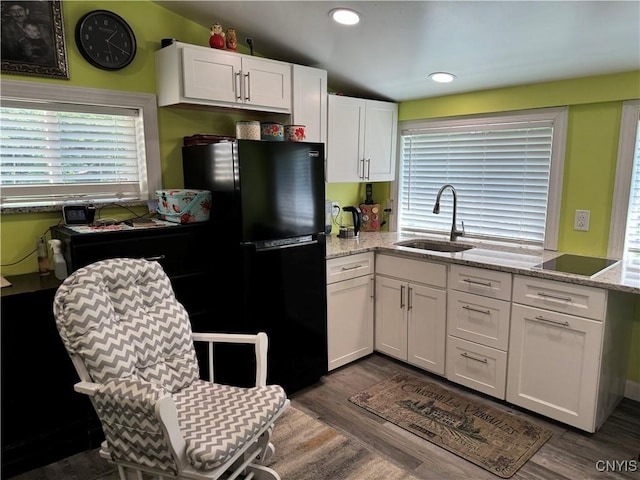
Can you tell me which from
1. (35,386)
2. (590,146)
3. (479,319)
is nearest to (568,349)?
(479,319)

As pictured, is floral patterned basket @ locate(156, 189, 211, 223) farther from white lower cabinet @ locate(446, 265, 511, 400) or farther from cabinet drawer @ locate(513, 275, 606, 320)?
cabinet drawer @ locate(513, 275, 606, 320)

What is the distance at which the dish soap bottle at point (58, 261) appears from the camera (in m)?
2.18

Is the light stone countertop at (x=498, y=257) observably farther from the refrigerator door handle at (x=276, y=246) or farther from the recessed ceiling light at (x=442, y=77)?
the recessed ceiling light at (x=442, y=77)

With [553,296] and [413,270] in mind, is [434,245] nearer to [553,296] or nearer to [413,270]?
[413,270]

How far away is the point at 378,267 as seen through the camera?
3.24 meters

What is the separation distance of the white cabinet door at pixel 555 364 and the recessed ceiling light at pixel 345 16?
1.89 m

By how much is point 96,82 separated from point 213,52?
0.67m

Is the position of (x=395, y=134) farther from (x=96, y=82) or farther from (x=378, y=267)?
(x=96, y=82)

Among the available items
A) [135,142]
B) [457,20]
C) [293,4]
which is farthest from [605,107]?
[135,142]

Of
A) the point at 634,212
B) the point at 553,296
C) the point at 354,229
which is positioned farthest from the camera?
the point at 354,229

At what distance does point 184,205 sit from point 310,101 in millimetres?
1222

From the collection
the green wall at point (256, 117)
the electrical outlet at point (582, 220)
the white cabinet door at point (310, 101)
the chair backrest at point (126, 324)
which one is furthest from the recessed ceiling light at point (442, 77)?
the chair backrest at point (126, 324)

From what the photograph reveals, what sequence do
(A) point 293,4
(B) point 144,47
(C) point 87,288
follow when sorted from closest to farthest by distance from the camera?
1. (C) point 87,288
2. (A) point 293,4
3. (B) point 144,47

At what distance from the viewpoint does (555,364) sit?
2418mm
